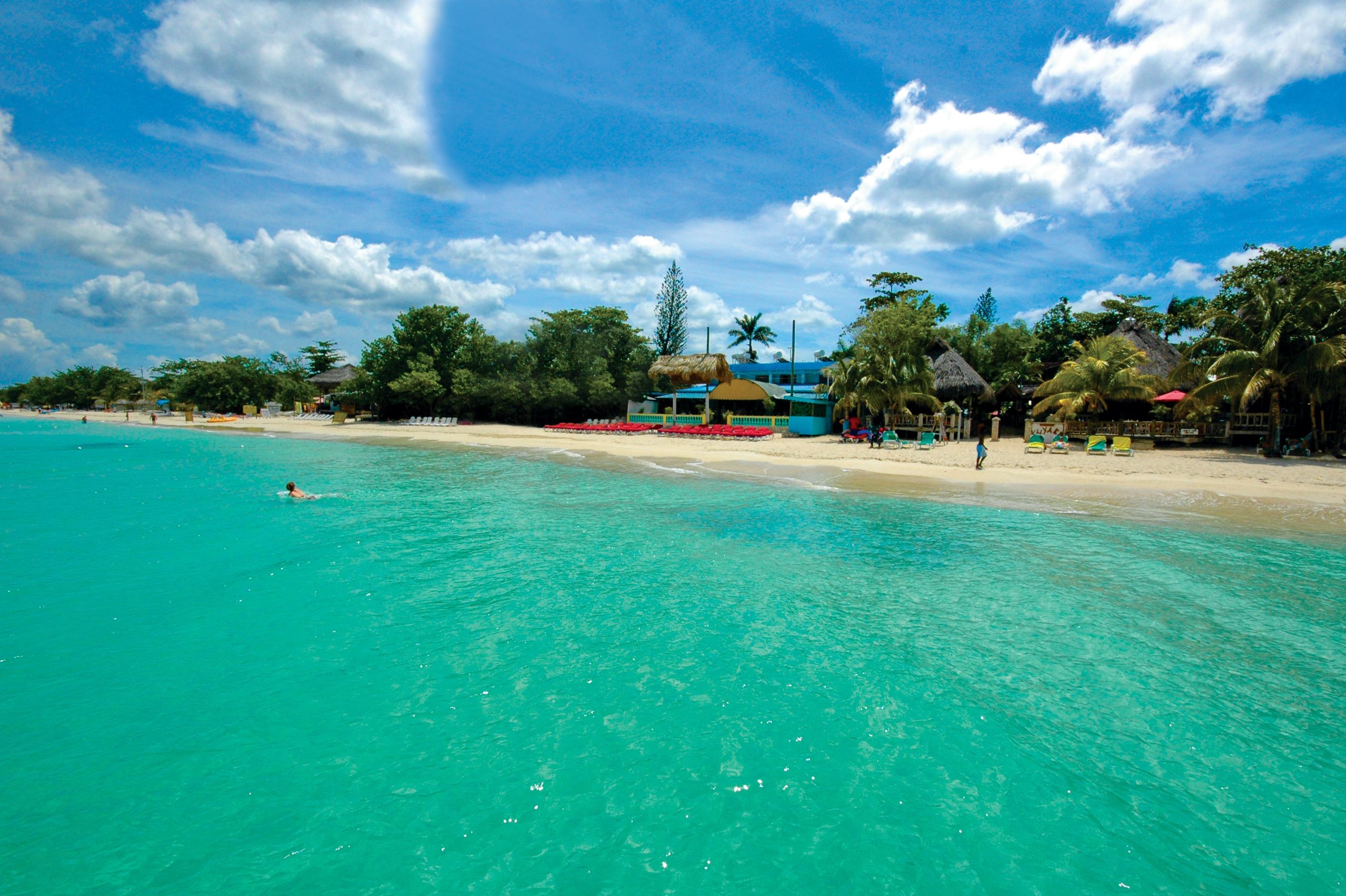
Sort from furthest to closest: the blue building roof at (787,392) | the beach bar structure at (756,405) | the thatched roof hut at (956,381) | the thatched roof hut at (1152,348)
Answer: the blue building roof at (787,392) → the beach bar structure at (756,405) → the thatched roof hut at (956,381) → the thatched roof hut at (1152,348)

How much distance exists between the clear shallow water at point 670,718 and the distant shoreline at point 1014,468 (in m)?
6.33

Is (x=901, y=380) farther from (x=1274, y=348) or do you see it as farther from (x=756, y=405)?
(x=1274, y=348)

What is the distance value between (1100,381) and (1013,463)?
765cm

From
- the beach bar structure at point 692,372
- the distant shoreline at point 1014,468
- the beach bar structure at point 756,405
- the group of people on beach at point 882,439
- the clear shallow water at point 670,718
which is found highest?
the beach bar structure at point 692,372

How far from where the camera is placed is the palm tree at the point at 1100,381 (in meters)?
23.6

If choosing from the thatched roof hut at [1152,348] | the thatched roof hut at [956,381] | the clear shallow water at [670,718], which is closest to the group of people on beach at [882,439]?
the thatched roof hut at [956,381]

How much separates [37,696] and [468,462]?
57.4 feet

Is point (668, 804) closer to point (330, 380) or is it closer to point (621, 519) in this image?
point (621, 519)

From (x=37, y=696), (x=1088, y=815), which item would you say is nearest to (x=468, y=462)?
(x=37, y=696)

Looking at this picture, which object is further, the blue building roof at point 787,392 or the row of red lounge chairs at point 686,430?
the blue building roof at point 787,392

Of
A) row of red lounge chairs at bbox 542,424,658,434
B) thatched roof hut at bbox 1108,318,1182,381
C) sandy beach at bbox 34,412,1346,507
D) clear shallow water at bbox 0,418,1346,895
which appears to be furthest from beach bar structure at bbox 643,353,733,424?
clear shallow water at bbox 0,418,1346,895

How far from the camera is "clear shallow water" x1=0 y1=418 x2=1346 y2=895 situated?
3334 millimetres

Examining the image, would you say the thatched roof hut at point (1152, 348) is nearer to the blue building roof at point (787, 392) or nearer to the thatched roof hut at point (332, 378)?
the blue building roof at point (787, 392)

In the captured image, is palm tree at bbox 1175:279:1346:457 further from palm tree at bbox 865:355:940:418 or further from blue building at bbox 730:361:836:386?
blue building at bbox 730:361:836:386
